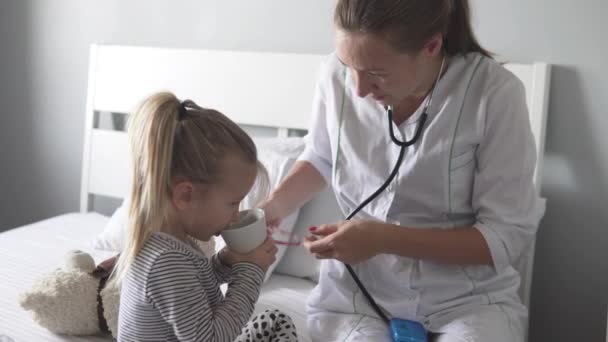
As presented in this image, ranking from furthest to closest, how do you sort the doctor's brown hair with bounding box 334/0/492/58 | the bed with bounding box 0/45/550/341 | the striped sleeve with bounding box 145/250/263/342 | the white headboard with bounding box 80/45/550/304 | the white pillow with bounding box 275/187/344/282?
1. the white headboard with bounding box 80/45/550/304
2. the white pillow with bounding box 275/187/344/282
3. the bed with bounding box 0/45/550/341
4. the doctor's brown hair with bounding box 334/0/492/58
5. the striped sleeve with bounding box 145/250/263/342

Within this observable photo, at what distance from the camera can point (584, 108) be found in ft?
5.97

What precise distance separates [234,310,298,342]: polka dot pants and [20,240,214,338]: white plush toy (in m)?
0.36

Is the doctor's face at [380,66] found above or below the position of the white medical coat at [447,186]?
above

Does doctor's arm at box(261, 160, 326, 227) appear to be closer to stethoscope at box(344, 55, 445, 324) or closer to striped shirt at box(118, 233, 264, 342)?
stethoscope at box(344, 55, 445, 324)

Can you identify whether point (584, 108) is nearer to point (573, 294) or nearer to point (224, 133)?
point (573, 294)

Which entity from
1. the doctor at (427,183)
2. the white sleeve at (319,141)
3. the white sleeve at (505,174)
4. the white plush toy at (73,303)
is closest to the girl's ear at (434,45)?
the doctor at (427,183)

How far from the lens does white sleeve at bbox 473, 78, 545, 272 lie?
1222 mm

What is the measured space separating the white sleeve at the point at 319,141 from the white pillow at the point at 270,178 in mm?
190

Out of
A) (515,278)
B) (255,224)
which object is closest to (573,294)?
(515,278)

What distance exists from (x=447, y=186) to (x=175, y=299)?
1.90 ft

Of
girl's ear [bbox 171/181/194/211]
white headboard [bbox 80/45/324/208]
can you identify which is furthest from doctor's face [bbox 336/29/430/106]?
white headboard [bbox 80/45/324/208]

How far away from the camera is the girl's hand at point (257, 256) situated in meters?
1.15

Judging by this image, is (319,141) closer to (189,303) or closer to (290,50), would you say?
(189,303)

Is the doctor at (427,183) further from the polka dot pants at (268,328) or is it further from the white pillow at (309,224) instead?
the white pillow at (309,224)
